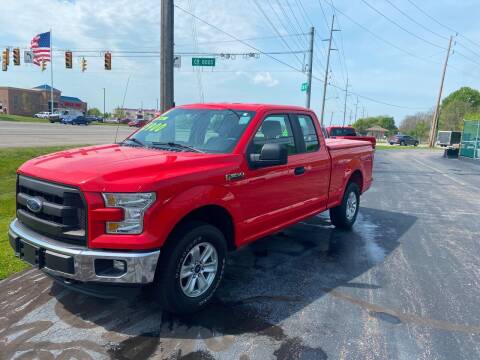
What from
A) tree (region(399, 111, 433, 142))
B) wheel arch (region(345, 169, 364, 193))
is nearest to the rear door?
wheel arch (region(345, 169, 364, 193))

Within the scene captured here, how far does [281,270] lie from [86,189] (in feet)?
8.84

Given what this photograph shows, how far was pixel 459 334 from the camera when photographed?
11.5 feet

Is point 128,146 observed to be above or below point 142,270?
above

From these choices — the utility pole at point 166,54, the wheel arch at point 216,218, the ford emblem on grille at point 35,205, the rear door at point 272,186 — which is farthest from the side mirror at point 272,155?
the utility pole at point 166,54

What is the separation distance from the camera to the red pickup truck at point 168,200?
312 centimetres

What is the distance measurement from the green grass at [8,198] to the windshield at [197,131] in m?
2.02

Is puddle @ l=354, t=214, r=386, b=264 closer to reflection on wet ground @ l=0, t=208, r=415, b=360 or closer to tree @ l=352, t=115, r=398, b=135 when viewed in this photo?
reflection on wet ground @ l=0, t=208, r=415, b=360

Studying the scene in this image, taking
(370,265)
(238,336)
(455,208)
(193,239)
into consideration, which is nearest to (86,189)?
(193,239)

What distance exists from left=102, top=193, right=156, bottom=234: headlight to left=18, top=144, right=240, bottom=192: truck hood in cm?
6

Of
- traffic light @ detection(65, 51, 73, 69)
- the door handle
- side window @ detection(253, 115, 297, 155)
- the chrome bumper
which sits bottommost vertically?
the chrome bumper

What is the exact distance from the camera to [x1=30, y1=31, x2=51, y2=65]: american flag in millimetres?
37969

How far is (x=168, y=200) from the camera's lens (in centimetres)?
327

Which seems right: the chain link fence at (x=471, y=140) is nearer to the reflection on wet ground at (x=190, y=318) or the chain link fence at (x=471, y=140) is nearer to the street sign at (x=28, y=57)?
the reflection on wet ground at (x=190, y=318)

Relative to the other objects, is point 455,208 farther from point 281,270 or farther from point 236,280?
point 236,280
